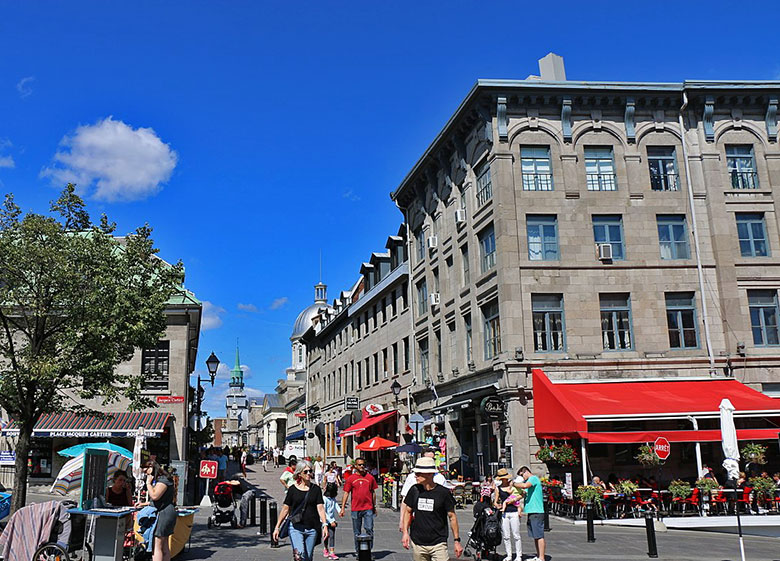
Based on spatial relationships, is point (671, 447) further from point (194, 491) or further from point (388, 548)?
point (194, 491)

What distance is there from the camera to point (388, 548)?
15617mm

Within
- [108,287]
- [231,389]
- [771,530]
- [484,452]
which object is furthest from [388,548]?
[231,389]

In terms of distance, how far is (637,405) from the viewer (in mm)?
22125

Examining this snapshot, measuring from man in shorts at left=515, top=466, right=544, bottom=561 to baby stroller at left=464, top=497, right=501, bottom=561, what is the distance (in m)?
0.66

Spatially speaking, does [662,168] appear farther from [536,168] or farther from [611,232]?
[536,168]

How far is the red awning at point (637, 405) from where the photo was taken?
21328 mm

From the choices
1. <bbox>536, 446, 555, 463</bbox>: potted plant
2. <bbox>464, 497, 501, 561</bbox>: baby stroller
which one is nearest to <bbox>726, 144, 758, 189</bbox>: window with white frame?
<bbox>536, 446, 555, 463</bbox>: potted plant

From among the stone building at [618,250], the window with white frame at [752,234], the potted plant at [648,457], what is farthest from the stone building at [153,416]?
the window with white frame at [752,234]

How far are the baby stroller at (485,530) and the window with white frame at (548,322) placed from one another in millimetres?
11663

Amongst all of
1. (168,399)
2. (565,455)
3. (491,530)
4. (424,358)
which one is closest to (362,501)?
(491,530)

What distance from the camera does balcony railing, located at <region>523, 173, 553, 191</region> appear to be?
26438mm

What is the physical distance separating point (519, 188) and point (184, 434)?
16953mm

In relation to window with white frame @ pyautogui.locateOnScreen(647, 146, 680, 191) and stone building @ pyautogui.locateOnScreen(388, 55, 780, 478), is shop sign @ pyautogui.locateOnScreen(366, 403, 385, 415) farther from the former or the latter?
window with white frame @ pyautogui.locateOnScreen(647, 146, 680, 191)

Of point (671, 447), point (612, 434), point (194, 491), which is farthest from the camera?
point (194, 491)
